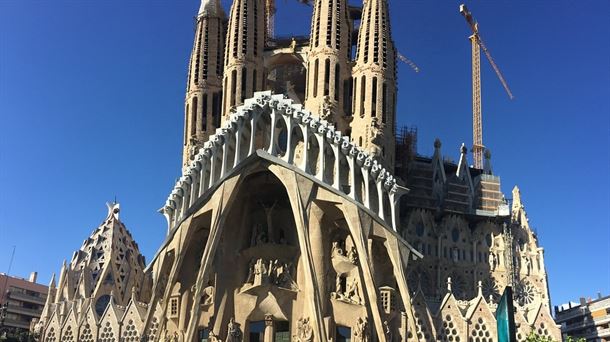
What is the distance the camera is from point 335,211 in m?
33.9

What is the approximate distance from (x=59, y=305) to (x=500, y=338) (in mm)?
43673

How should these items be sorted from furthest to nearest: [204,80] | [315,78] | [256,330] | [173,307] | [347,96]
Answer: [204,80] < [347,96] < [315,78] < [173,307] < [256,330]

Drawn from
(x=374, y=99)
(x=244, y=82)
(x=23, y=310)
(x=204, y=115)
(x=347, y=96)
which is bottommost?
(x=23, y=310)

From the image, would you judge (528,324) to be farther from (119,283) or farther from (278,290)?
(119,283)

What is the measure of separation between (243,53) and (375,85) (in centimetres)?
817

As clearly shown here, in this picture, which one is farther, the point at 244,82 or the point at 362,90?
the point at 244,82

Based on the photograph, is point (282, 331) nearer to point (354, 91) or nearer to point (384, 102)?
point (384, 102)

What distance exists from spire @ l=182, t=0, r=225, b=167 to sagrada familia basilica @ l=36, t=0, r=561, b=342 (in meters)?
0.11

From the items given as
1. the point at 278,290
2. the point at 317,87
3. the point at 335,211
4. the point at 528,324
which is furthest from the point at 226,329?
the point at 528,324

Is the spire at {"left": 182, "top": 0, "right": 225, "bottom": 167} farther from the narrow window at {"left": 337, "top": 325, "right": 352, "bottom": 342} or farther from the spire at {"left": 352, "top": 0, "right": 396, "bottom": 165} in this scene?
the narrow window at {"left": 337, "top": 325, "right": 352, "bottom": 342}

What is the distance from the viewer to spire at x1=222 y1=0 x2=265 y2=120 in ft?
130

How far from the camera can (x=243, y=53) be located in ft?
132

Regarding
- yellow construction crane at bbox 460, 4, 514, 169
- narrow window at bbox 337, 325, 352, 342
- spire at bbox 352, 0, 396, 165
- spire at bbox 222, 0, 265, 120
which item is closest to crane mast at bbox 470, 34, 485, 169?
yellow construction crane at bbox 460, 4, 514, 169

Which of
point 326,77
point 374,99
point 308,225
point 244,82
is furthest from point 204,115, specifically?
point 308,225
